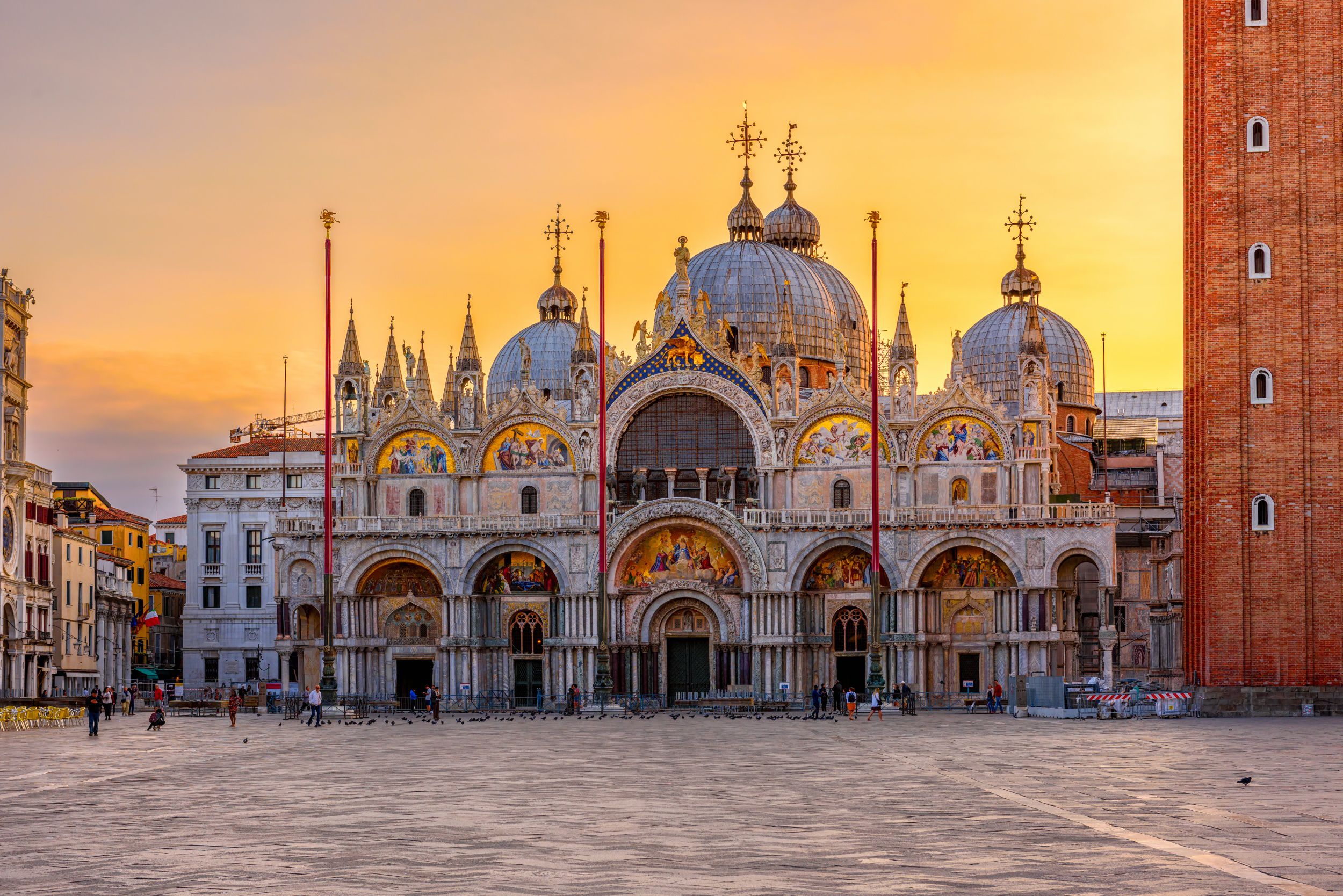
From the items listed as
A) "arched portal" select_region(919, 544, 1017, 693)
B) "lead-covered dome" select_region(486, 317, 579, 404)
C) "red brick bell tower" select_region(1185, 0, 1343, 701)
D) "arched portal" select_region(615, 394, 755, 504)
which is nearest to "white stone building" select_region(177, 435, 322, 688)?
"lead-covered dome" select_region(486, 317, 579, 404)

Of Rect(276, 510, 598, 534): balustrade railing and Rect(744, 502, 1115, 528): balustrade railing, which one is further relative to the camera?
Rect(276, 510, 598, 534): balustrade railing

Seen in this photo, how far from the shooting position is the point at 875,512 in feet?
192

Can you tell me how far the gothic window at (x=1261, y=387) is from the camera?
5169 centimetres

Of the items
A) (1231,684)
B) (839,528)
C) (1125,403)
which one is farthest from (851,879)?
(1125,403)

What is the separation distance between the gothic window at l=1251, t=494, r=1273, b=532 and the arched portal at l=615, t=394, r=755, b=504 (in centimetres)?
2185

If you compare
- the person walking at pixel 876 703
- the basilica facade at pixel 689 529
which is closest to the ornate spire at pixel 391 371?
the basilica facade at pixel 689 529

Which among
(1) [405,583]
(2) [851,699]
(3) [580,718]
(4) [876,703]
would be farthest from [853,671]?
(1) [405,583]

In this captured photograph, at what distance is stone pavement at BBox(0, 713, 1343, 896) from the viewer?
15.7m

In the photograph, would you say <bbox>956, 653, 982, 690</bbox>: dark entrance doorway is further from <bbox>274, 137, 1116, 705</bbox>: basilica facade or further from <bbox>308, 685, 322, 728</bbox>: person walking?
<bbox>308, 685, 322, 728</bbox>: person walking

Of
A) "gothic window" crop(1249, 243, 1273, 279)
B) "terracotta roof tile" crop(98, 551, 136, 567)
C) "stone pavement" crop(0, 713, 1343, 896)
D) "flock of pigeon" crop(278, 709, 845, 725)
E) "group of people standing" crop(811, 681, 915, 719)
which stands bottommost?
"flock of pigeon" crop(278, 709, 845, 725)

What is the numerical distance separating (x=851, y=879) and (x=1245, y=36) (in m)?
42.3

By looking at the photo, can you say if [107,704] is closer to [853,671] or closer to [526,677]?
[526,677]

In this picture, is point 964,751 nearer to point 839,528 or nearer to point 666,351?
point 839,528

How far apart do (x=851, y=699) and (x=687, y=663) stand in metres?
17.4
